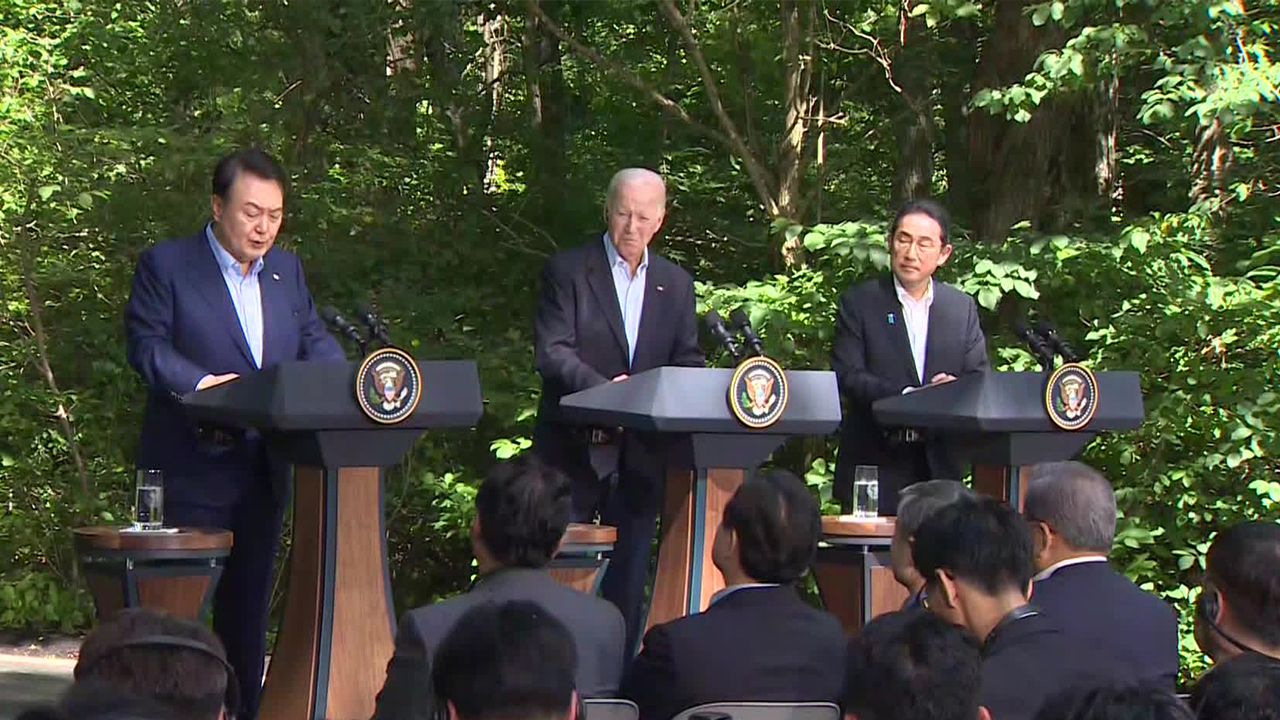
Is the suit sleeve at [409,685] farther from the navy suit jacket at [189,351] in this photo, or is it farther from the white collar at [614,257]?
the white collar at [614,257]

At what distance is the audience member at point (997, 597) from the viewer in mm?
2736

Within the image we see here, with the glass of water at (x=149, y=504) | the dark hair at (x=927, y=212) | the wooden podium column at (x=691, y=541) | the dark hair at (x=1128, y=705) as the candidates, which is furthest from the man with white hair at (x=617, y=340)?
the dark hair at (x=1128, y=705)

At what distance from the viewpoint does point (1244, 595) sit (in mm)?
2945

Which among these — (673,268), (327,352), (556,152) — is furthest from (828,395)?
(556,152)

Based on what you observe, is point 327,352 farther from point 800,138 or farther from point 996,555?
point 800,138

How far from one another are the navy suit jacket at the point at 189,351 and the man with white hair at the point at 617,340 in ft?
3.04

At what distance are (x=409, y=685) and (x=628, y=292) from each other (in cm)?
243

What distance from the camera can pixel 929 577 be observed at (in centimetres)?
300

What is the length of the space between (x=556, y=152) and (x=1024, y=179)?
251 cm

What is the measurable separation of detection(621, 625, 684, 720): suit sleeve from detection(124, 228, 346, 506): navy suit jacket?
170 cm

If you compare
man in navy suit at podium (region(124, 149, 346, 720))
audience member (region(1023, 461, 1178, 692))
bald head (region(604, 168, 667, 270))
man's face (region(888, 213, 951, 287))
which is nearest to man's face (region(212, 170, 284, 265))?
man in navy suit at podium (region(124, 149, 346, 720))

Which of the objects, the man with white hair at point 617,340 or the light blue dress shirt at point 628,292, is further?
the light blue dress shirt at point 628,292

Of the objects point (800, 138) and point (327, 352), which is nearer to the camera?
point (327, 352)

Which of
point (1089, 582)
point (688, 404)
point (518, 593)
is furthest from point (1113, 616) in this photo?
point (688, 404)
